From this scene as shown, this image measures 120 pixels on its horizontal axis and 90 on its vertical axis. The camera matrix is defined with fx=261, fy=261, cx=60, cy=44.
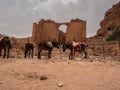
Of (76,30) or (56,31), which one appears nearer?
(76,30)

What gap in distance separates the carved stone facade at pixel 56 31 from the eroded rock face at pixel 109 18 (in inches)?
599

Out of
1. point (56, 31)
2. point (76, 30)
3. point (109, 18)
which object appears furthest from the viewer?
point (109, 18)

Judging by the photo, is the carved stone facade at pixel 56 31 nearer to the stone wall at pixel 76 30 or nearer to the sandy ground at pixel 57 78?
the stone wall at pixel 76 30

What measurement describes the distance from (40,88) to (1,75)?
10.5 feet

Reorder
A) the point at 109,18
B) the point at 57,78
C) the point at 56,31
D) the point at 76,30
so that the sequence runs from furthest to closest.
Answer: the point at 109,18, the point at 56,31, the point at 76,30, the point at 57,78

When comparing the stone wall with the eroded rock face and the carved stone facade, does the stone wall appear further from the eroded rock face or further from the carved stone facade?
the eroded rock face

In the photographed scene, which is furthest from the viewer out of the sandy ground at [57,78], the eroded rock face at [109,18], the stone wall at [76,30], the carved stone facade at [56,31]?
the eroded rock face at [109,18]

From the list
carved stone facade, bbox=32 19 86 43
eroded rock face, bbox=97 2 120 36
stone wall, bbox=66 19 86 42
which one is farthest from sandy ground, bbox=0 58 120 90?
eroded rock face, bbox=97 2 120 36

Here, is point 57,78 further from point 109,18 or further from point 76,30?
point 109,18

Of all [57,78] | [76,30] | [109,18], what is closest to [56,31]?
[76,30]

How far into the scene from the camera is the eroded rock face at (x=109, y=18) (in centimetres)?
6706

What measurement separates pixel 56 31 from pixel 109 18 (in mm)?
21076

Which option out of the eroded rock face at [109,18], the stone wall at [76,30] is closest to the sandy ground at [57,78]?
the stone wall at [76,30]

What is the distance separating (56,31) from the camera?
53.8 m
